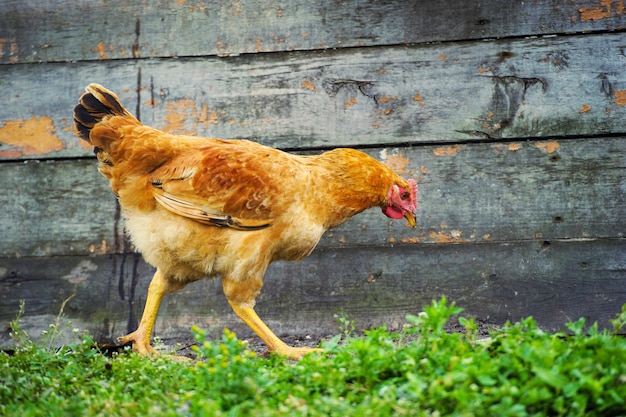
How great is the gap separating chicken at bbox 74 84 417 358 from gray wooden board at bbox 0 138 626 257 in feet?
2.81

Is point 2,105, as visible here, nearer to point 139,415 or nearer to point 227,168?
point 227,168

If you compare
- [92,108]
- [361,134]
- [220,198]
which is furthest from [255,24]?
[220,198]

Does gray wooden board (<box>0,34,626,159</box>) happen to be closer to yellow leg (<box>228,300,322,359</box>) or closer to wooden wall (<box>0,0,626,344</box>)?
wooden wall (<box>0,0,626,344</box>)

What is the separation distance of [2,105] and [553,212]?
13.0ft

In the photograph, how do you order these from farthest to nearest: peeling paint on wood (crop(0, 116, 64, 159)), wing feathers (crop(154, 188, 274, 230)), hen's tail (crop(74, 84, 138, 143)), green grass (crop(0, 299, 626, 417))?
peeling paint on wood (crop(0, 116, 64, 159)) < hen's tail (crop(74, 84, 138, 143)) < wing feathers (crop(154, 188, 274, 230)) < green grass (crop(0, 299, 626, 417))

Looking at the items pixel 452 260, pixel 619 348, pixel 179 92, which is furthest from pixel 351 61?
pixel 619 348

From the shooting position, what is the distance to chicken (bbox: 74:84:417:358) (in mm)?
3865

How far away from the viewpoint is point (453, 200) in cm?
493

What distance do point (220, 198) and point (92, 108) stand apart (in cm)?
91

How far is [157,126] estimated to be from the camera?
5059 mm

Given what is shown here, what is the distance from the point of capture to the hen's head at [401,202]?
4.19 metres

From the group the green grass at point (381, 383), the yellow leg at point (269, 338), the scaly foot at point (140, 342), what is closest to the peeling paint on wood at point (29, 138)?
the scaly foot at point (140, 342)

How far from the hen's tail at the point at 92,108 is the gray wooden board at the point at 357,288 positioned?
1.27 m

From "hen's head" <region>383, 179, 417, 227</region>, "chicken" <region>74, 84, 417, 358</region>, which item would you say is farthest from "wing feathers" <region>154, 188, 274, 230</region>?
"hen's head" <region>383, 179, 417, 227</region>
